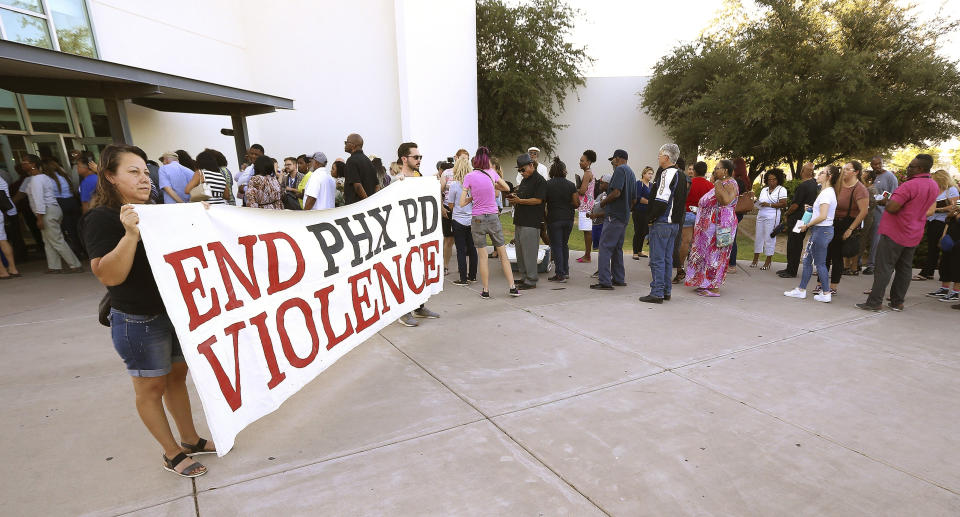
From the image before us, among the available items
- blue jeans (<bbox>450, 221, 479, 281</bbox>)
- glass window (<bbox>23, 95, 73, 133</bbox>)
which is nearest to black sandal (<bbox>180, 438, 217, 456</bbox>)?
blue jeans (<bbox>450, 221, 479, 281</bbox>)

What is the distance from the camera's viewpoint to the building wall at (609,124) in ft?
79.3

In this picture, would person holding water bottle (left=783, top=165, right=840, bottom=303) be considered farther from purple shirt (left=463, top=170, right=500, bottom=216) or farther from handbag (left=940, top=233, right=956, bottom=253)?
purple shirt (left=463, top=170, right=500, bottom=216)

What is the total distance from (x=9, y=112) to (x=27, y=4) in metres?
2.28

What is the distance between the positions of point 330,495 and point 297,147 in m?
16.3

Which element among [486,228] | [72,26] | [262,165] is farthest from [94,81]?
[486,228]

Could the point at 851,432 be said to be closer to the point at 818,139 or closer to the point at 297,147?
the point at 297,147

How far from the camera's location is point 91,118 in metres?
11.0

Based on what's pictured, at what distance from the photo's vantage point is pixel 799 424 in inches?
119

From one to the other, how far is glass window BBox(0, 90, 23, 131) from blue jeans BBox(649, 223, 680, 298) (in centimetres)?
1303

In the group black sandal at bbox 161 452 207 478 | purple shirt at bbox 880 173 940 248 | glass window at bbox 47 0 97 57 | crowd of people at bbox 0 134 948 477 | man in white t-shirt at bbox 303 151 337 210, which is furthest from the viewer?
glass window at bbox 47 0 97 57

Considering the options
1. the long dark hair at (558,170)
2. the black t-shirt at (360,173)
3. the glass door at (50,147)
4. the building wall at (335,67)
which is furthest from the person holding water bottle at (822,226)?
the glass door at (50,147)

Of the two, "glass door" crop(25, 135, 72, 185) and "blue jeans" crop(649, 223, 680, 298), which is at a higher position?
"glass door" crop(25, 135, 72, 185)

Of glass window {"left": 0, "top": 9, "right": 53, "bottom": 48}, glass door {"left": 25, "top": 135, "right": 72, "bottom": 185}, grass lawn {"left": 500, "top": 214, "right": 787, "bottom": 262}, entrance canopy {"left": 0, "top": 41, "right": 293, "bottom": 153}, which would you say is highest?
glass window {"left": 0, "top": 9, "right": 53, "bottom": 48}

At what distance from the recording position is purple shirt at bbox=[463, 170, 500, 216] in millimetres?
5733
